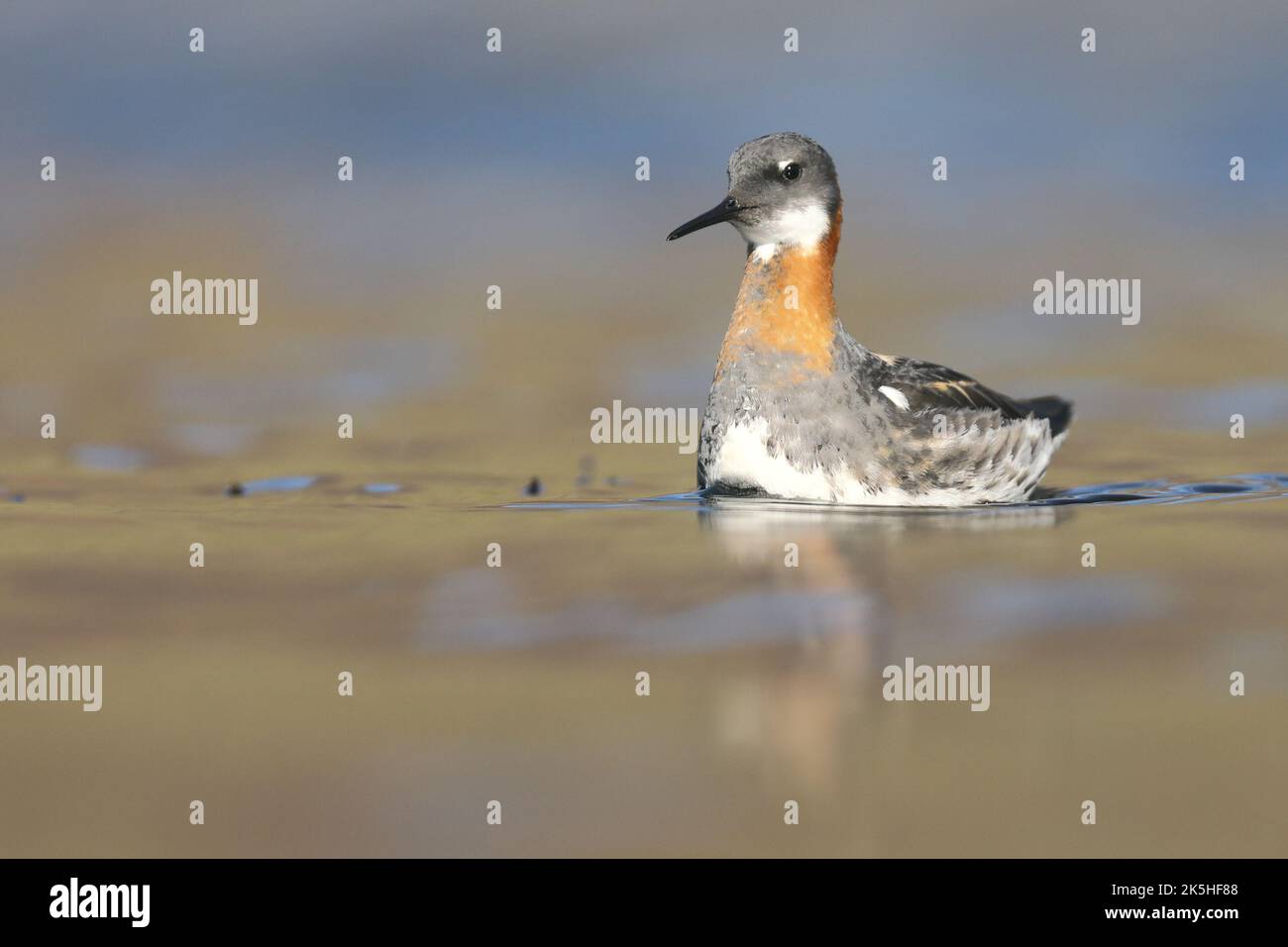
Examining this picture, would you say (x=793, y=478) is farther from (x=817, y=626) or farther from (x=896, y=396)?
(x=817, y=626)

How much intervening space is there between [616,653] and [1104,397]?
362 inches

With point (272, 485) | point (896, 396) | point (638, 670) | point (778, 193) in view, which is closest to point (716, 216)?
point (778, 193)

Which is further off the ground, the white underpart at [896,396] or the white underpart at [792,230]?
the white underpart at [792,230]

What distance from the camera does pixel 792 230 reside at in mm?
11531

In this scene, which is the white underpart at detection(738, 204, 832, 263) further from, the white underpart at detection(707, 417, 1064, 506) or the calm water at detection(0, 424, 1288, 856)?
the calm water at detection(0, 424, 1288, 856)

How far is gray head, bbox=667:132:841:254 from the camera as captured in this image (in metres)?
11.4

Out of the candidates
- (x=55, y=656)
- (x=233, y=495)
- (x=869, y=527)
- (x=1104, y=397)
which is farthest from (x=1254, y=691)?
(x=1104, y=397)

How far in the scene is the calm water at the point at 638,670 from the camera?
585cm

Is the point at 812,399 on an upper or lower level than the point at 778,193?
lower

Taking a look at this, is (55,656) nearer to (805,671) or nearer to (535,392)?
(805,671)

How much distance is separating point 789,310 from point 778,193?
77cm

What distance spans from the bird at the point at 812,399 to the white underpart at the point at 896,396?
Answer: 1 cm

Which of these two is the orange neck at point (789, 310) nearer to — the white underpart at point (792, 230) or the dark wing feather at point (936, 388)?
the white underpart at point (792, 230)

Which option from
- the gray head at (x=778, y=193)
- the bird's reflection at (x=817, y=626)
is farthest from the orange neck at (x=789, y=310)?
the bird's reflection at (x=817, y=626)
